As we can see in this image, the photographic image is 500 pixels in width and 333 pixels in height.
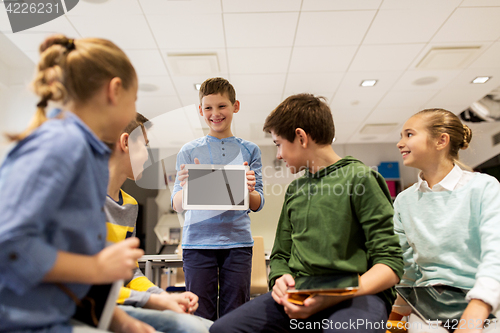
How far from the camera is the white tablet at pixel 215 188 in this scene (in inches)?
54.1

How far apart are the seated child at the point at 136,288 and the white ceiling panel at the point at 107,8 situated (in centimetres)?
182

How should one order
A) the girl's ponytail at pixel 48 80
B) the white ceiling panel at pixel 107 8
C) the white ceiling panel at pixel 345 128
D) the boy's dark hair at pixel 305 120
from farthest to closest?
1. the white ceiling panel at pixel 345 128
2. the white ceiling panel at pixel 107 8
3. the boy's dark hair at pixel 305 120
4. the girl's ponytail at pixel 48 80

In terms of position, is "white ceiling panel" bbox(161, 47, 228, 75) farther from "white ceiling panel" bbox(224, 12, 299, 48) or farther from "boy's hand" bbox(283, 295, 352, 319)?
"boy's hand" bbox(283, 295, 352, 319)

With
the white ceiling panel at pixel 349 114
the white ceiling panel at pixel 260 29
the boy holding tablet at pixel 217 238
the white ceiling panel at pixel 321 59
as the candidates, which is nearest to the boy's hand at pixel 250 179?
the boy holding tablet at pixel 217 238

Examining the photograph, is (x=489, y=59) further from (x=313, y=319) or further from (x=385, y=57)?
(x=313, y=319)

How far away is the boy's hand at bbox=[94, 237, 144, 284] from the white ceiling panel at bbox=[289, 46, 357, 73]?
3.19 metres

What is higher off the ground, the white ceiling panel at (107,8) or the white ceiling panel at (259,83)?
the white ceiling panel at (259,83)

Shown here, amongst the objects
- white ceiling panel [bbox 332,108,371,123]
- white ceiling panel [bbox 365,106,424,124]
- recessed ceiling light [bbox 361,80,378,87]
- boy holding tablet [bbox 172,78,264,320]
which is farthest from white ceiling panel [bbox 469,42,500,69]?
boy holding tablet [bbox 172,78,264,320]

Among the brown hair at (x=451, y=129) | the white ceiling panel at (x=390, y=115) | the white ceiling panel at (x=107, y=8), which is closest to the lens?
the brown hair at (x=451, y=129)

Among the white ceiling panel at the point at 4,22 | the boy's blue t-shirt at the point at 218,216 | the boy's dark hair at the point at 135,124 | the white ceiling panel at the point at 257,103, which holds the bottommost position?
the boy's blue t-shirt at the point at 218,216

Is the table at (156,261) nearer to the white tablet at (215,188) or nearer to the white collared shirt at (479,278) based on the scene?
the white tablet at (215,188)

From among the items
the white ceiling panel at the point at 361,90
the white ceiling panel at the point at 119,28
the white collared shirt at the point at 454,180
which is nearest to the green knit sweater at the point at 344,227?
the white collared shirt at the point at 454,180

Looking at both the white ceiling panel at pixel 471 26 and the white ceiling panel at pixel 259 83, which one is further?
the white ceiling panel at pixel 259 83

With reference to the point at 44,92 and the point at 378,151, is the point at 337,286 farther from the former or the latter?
the point at 378,151
